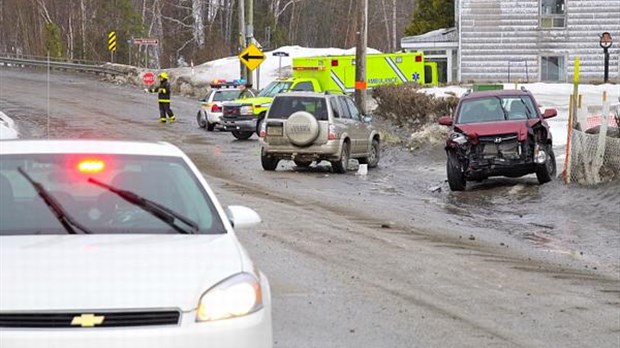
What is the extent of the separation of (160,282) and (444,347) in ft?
9.58

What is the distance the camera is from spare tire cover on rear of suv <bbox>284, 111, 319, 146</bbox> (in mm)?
21062

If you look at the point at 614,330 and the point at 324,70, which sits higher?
the point at 324,70

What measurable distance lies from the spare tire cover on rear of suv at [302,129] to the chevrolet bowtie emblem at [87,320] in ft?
54.5

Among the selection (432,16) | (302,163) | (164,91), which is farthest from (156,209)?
(432,16)

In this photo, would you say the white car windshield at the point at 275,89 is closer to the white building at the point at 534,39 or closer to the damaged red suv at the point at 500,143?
the white building at the point at 534,39

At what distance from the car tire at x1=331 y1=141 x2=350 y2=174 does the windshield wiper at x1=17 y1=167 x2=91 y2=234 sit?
15.9 m

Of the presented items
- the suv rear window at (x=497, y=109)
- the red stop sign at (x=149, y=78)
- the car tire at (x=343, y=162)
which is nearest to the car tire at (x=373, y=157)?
the car tire at (x=343, y=162)

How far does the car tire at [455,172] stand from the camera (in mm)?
17938

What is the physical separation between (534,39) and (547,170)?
26933 mm

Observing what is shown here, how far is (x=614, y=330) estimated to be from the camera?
7629 mm

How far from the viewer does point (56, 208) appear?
18.9 ft

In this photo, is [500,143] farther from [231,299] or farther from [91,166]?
[231,299]

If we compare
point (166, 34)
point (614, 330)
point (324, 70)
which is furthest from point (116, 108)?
point (166, 34)

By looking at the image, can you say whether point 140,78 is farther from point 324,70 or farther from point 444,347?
point 444,347
